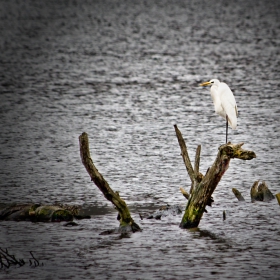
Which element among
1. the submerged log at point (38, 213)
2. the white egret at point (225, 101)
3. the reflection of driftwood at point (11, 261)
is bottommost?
the reflection of driftwood at point (11, 261)

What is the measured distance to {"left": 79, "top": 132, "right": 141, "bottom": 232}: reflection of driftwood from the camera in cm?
1700

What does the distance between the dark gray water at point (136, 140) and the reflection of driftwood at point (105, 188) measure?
1.02 feet

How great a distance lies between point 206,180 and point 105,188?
2.00 meters

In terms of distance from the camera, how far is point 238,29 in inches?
2906

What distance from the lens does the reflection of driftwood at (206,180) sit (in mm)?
16781

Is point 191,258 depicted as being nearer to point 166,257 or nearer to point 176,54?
point 166,257

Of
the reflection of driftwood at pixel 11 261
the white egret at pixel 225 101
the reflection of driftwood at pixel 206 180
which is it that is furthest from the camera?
the white egret at pixel 225 101

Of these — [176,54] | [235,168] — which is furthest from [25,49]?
[235,168]

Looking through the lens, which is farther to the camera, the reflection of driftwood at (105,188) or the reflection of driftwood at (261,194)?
the reflection of driftwood at (261,194)

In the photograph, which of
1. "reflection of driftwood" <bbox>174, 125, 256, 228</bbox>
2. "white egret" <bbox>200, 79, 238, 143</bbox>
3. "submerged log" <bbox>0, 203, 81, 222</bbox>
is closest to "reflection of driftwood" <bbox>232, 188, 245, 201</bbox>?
"white egret" <bbox>200, 79, 238, 143</bbox>

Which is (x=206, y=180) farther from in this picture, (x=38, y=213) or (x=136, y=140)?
(x=136, y=140)

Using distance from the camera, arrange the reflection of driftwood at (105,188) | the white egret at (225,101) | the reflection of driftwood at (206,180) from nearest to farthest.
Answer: the reflection of driftwood at (206,180), the reflection of driftwood at (105,188), the white egret at (225,101)

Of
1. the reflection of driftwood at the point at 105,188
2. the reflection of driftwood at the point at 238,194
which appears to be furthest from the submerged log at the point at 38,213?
the reflection of driftwood at the point at 238,194

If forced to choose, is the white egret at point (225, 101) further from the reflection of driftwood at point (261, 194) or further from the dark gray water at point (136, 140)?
the reflection of driftwood at point (261, 194)
